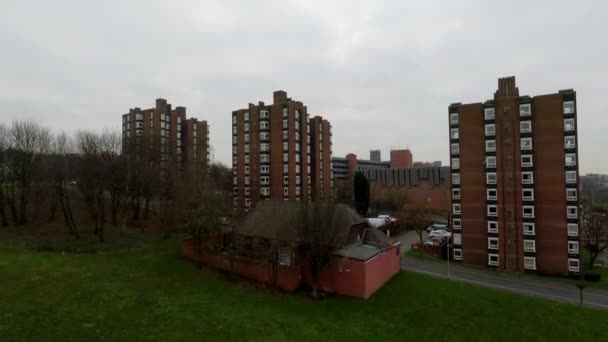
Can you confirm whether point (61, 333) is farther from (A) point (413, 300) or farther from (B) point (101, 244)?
(A) point (413, 300)

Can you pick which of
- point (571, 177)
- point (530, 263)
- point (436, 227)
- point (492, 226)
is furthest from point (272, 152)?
point (571, 177)

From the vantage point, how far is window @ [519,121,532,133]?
36.0 metres

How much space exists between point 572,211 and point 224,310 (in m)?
37.8

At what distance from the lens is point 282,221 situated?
27.0m

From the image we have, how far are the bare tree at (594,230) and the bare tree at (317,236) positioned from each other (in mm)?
37330

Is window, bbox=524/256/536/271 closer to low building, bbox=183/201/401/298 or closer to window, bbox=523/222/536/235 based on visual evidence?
window, bbox=523/222/536/235

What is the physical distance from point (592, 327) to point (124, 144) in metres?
51.7

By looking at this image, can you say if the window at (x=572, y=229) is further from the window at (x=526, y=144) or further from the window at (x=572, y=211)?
the window at (x=526, y=144)

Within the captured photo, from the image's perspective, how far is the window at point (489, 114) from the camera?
37.8 metres

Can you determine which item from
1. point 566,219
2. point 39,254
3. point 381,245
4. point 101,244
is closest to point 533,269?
point 566,219

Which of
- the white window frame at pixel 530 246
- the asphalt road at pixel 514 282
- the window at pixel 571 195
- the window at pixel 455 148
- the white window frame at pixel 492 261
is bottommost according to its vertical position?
the asphalt road at pixel 514 282

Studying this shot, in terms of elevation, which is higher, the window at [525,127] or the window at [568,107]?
the window at [568,107]

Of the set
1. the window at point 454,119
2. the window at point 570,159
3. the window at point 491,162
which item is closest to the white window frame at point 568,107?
the window at point 570,159

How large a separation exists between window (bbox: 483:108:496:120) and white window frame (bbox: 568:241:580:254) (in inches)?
634
